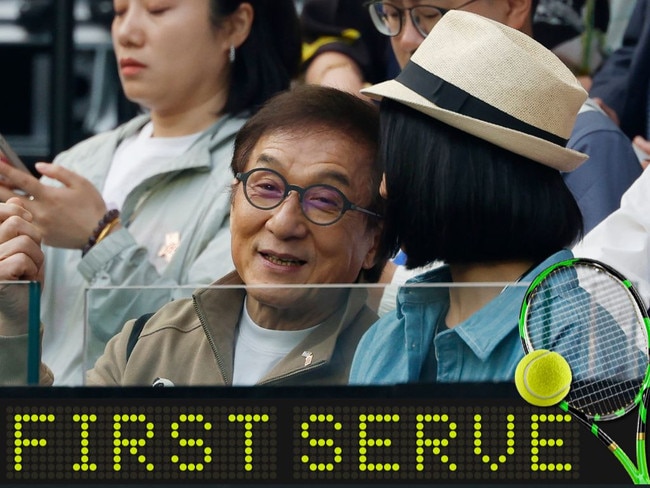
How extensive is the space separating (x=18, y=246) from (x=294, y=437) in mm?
A: 1263

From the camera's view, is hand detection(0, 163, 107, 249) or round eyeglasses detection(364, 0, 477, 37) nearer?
round eyeglasses detection(364, 0, 477, 37)

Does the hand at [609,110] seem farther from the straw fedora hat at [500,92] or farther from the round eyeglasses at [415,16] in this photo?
the straw fedora hat at [500,92]

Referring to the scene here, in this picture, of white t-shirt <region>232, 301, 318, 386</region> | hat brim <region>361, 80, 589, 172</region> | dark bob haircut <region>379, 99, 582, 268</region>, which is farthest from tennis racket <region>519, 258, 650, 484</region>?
white t-shirt <region>232, 301, 318, 386</region>

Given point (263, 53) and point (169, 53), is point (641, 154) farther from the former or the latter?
point (169, 53)

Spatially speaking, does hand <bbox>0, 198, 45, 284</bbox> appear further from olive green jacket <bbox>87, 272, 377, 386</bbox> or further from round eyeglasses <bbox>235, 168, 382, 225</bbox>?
olive green jacket <bbox>87, 272, 377, 386</bbox>

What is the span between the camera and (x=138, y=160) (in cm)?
494

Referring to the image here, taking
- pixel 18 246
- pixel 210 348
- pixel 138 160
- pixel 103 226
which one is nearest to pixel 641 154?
pixel 138 160

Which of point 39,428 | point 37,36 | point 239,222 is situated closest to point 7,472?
point 39,428

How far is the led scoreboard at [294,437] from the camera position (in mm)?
3096

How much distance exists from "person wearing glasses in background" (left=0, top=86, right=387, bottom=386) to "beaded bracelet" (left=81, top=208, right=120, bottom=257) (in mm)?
847

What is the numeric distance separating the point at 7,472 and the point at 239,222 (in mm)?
917

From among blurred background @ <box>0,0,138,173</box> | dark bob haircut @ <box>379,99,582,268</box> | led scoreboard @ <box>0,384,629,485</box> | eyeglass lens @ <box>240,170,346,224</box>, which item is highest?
dark bob haircut @ <box>379,99,582,268</box>

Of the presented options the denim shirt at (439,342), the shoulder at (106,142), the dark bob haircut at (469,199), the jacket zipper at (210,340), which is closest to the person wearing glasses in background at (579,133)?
the dark bob haircut at (469,199)

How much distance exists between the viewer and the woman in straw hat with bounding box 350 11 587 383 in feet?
10.3
